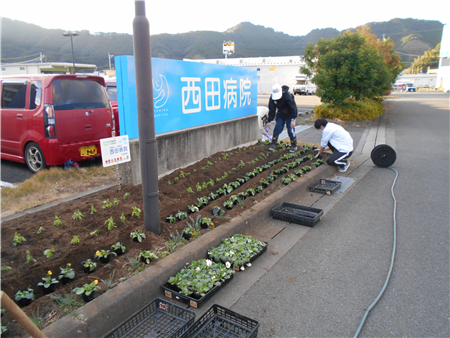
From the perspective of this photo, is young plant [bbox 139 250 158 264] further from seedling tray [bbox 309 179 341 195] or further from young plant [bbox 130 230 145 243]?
seedling tray [bbox 309 179 341 195]

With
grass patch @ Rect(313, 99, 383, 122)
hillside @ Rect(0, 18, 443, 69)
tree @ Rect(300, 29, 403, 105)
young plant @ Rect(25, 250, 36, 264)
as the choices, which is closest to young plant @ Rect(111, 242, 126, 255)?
young plant @ Rect(25, 250, 36, 264)

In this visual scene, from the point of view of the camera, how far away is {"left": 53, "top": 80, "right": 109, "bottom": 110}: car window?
6230mm

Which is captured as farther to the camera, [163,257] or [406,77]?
[406,77]

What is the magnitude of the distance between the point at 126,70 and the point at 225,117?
3.55m

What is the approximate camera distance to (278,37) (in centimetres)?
16538

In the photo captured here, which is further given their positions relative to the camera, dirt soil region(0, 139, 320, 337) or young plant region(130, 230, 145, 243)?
young plant region(130, 230, 145, 243)

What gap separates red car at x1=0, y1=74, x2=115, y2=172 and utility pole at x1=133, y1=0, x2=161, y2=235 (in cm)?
361

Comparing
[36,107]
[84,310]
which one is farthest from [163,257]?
[36,107]

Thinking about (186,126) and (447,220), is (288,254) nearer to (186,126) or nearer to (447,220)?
(447,220)

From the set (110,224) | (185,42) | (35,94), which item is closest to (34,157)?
(35,94)

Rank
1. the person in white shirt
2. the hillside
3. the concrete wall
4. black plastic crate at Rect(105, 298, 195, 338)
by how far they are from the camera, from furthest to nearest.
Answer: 1. the hillside
2. the person in white shirt
3. the concrete wall
4. black plastic crate at Rect(105, 298, 195, 338)

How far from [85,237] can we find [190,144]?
11.0 feet

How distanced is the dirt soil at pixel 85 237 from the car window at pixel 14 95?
334cm

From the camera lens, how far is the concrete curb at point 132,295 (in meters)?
2.36
